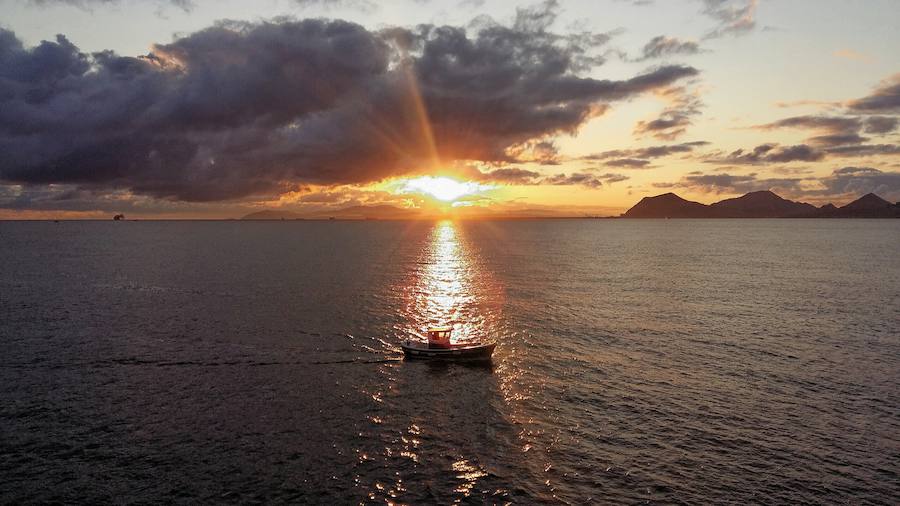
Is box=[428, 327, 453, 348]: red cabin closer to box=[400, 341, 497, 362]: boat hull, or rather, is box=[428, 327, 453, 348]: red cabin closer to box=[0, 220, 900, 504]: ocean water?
box=[400, 341, 497, 362]: boat hull

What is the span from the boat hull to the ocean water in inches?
63.9

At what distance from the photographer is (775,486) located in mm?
37688

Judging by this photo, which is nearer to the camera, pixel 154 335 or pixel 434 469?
pixel 434 469

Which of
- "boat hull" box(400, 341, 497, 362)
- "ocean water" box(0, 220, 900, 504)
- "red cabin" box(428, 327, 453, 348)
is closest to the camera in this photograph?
"ocean water" box(0, 220, 900, 504)

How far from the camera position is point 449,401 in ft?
177

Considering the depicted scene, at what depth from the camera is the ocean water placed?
3806 cm

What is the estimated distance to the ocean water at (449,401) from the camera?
1499 inches

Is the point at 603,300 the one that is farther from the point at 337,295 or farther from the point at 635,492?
the point at 635,492

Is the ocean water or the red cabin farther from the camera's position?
the red cabin

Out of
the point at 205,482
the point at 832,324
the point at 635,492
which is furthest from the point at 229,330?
the point at 832,324

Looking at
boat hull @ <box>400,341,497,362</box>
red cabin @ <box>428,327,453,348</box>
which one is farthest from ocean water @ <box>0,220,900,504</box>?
red cabin @ <box>428,327,453,348</box>

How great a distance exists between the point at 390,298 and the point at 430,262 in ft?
268

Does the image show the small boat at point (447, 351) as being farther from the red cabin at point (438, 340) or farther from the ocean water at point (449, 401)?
the ocean water at point (449, 401)

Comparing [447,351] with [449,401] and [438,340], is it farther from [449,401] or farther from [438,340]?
[449,401]
